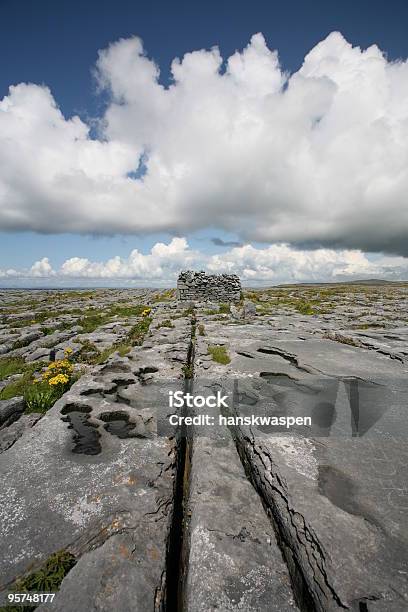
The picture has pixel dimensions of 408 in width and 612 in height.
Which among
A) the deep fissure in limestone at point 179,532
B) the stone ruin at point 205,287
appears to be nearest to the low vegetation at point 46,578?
the deep fissure in limestone at point 179,532

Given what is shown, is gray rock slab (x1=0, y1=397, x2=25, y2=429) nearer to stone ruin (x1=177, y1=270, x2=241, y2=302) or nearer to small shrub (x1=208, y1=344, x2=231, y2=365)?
small shrub (x1=208, y1=344, x2=231, y2=365)

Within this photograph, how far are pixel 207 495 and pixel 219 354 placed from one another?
263 inches

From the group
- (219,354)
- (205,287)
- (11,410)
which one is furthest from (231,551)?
(205,287)

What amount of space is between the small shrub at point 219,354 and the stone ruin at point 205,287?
2292 centimetres

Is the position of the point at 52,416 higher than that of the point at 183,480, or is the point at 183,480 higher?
the point at 52,416

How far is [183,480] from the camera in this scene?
5016 mm

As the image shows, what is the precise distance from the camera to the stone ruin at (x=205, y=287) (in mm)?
35188

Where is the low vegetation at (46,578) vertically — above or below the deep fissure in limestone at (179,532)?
above

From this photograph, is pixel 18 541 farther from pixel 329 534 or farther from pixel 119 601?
pixel 329 534

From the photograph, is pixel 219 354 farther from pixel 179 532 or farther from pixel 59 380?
pixel 179 532

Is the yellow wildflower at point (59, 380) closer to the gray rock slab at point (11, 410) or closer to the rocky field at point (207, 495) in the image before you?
the rocky field at point (207, 495)

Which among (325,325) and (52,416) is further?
(325,325)

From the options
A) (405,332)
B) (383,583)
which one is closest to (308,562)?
(383,583)

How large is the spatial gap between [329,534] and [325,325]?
15748 mm
